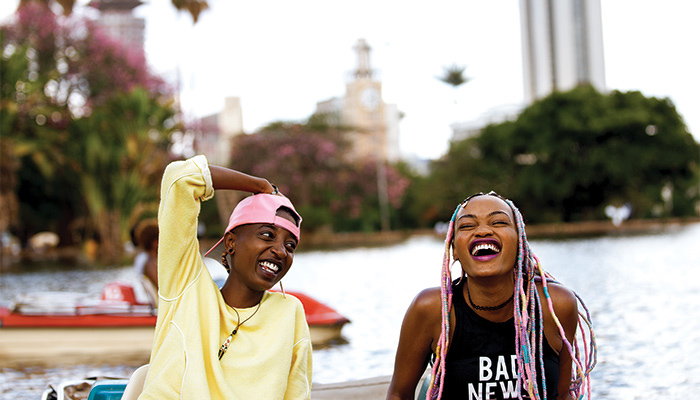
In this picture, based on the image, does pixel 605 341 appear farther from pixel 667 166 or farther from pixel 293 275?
pixel 667 166

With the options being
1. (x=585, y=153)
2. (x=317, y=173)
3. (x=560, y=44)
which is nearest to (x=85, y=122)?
(x=317, y=173)

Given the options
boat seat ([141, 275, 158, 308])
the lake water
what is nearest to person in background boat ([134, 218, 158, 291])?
boat seat ([141, 275, 158, 308])

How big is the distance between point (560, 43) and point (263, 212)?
283 feet

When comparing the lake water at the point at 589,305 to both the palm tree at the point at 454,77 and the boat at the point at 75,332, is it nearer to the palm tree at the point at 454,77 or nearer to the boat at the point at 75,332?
the boat at the point at 75,332

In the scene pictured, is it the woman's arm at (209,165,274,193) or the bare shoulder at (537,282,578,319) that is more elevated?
the woman's arm at (209,165,274,193)

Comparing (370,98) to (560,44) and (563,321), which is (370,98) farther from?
(563,321)

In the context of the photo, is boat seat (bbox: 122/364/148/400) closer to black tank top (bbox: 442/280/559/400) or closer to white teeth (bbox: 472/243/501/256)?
black tank top (bbox: 442/280/559/400)

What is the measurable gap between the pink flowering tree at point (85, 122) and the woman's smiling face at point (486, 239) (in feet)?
76.7

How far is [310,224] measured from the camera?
1724 inches

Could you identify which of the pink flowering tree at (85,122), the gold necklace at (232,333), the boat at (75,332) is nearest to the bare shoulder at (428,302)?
the gold necklace at (232,333)

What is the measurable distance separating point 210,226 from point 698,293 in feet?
119

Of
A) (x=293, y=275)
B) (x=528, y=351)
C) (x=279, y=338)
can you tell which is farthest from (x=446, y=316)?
(x=293, y=275)

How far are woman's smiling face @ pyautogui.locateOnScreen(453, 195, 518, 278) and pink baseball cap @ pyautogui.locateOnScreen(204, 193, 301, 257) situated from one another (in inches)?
→ 23.9

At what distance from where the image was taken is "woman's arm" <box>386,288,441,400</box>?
2.83 meters
